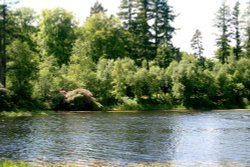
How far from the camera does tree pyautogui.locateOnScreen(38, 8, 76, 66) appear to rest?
294 ft

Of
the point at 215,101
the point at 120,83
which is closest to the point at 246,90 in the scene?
the point at 215,101

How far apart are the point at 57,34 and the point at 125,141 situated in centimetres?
6223

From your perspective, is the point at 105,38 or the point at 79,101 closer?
the point at 79,101

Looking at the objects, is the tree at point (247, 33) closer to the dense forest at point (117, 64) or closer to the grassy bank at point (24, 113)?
the dense forest at point (117, 64)

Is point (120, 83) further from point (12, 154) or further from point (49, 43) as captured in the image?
point (12, 154)

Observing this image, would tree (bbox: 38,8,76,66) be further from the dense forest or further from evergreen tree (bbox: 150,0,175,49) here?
evergreen tree (bbox: 150,0,175,49)

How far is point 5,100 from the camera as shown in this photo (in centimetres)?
5697

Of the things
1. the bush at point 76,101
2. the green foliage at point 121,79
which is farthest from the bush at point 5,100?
the green foliage at point 121,79

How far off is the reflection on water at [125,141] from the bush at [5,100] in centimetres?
1238

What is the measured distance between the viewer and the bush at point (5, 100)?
186 ft

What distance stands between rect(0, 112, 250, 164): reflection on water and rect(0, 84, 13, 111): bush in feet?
40.6

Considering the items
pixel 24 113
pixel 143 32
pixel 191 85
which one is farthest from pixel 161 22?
pixel 24 113

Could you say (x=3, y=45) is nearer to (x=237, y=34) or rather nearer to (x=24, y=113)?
(x=24, y=113)

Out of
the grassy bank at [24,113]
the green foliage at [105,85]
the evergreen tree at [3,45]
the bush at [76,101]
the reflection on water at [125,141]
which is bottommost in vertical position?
the reflection on water at [125,141]
